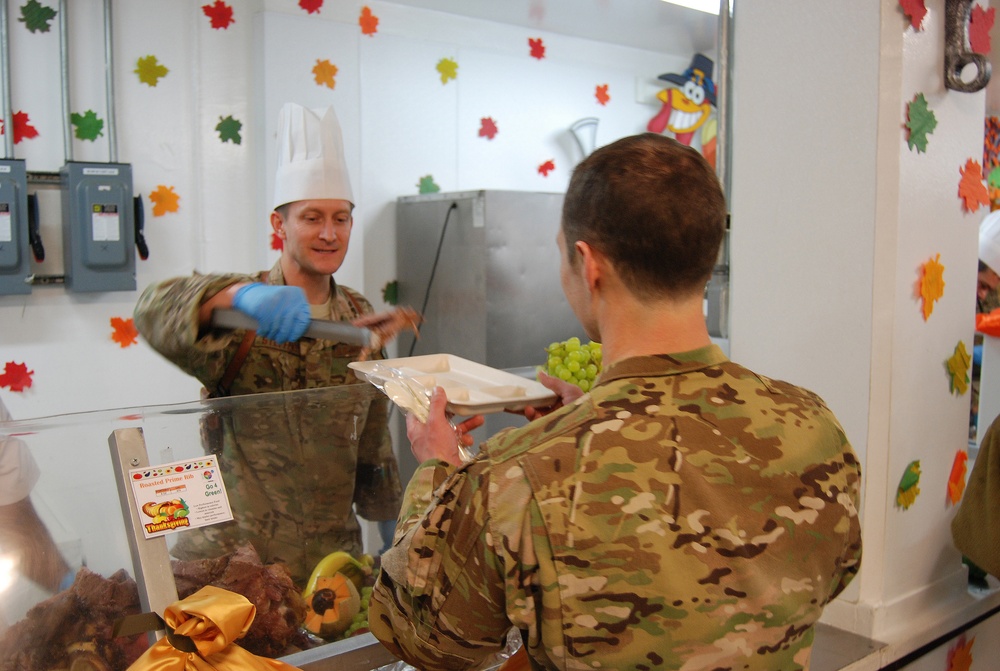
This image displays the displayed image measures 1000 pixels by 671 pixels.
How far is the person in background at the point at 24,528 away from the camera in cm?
113

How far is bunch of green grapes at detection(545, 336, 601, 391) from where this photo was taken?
1.79 meters

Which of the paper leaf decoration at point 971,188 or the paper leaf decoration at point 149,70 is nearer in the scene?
the paper leaf decoration at point 971,188

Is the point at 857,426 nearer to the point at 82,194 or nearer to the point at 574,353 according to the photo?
the point at 574,353

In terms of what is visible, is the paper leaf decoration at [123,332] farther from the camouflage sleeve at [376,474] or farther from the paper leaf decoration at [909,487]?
the paper leaf decoration at [909,487]

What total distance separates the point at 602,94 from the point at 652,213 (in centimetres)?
454

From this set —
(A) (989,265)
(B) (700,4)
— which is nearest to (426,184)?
(B) (700,4)

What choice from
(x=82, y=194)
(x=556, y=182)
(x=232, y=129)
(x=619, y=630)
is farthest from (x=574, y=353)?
(x=556, y=182)

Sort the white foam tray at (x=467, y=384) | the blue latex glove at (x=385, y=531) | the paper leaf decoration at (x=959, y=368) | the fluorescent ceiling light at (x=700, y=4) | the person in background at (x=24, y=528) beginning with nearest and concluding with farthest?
1. the person in background at (x=24, y=528)
2. the white foam tray at (x=467, y=384)
3. the blue latex glove at (x=385, y=531)
4. the paper leaf decoration at (x=959, y=368)
5. the fluorescent ceiling light at (x=700, y=4)

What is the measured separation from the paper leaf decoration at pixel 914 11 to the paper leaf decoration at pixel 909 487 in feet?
3.11

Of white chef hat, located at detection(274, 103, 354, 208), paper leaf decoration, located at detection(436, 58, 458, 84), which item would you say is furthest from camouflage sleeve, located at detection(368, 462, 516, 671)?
paper leaf decoration, located at detection(436, 58, 458, 84)

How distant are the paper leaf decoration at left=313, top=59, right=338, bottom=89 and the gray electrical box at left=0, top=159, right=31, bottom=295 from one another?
4.42 feet

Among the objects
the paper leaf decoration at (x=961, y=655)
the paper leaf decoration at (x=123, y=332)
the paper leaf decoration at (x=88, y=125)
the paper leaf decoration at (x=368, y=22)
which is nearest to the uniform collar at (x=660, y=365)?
the paper leaf decoration at (x=961, y=655)

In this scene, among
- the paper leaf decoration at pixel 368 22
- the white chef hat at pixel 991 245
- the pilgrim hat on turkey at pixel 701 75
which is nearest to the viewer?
the white chef hat at pixel 991 245

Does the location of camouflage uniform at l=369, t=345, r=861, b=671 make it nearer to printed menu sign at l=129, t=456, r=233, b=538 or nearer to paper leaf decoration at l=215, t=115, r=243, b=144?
printed menu sign at l=129, t=456, r=233, b=538
